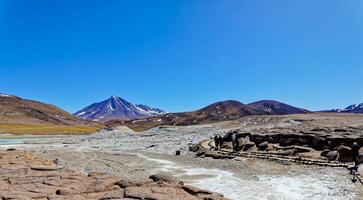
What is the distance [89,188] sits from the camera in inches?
584

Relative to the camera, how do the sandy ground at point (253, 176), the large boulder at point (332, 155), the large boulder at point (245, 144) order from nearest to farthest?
the sandy ground at point (253, 176) < the large boulder at point (332, 155) < the large boulder at point (245, 144)

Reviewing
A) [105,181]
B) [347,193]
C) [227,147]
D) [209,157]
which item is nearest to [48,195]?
[105,181]

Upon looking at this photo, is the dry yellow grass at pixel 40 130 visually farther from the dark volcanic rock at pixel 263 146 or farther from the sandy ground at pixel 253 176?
the sandy ground at pixel 253 176

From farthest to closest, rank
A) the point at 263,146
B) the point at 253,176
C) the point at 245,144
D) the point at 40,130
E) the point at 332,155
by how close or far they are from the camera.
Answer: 1. the point at 40,130
2. the point at 245,144
3. the point at 263,146
4. the point at 332,155
5. the point at 253,176

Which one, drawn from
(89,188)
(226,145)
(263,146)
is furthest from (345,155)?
(89,188)

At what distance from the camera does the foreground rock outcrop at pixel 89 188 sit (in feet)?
44.5

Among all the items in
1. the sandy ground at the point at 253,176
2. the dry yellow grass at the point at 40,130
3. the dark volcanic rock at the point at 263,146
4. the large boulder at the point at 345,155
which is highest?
the dry yellow grass at the point at 40,130

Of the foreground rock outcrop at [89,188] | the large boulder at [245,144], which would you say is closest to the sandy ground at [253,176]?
the foreground rock outcrop at [89,188]

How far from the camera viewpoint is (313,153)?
36656mm

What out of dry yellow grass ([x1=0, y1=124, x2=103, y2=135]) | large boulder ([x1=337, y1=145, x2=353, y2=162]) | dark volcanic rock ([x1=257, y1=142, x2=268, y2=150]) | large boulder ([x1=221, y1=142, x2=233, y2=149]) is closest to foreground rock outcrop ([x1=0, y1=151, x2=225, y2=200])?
large boulder ([x1=337, y1=145, x2=353, y2=162])

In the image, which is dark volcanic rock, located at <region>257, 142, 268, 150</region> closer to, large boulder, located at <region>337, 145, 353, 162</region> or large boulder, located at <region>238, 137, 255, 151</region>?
large boulder, located at <region>238, 137, 255, 151</region>

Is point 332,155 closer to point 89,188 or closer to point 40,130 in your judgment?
point 89,188

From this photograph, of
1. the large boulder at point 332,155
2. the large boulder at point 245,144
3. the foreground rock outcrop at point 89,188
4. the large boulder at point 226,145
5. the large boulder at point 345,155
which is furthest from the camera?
the large boulder at point 226,145

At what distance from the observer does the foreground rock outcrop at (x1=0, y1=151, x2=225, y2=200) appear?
1358cm
